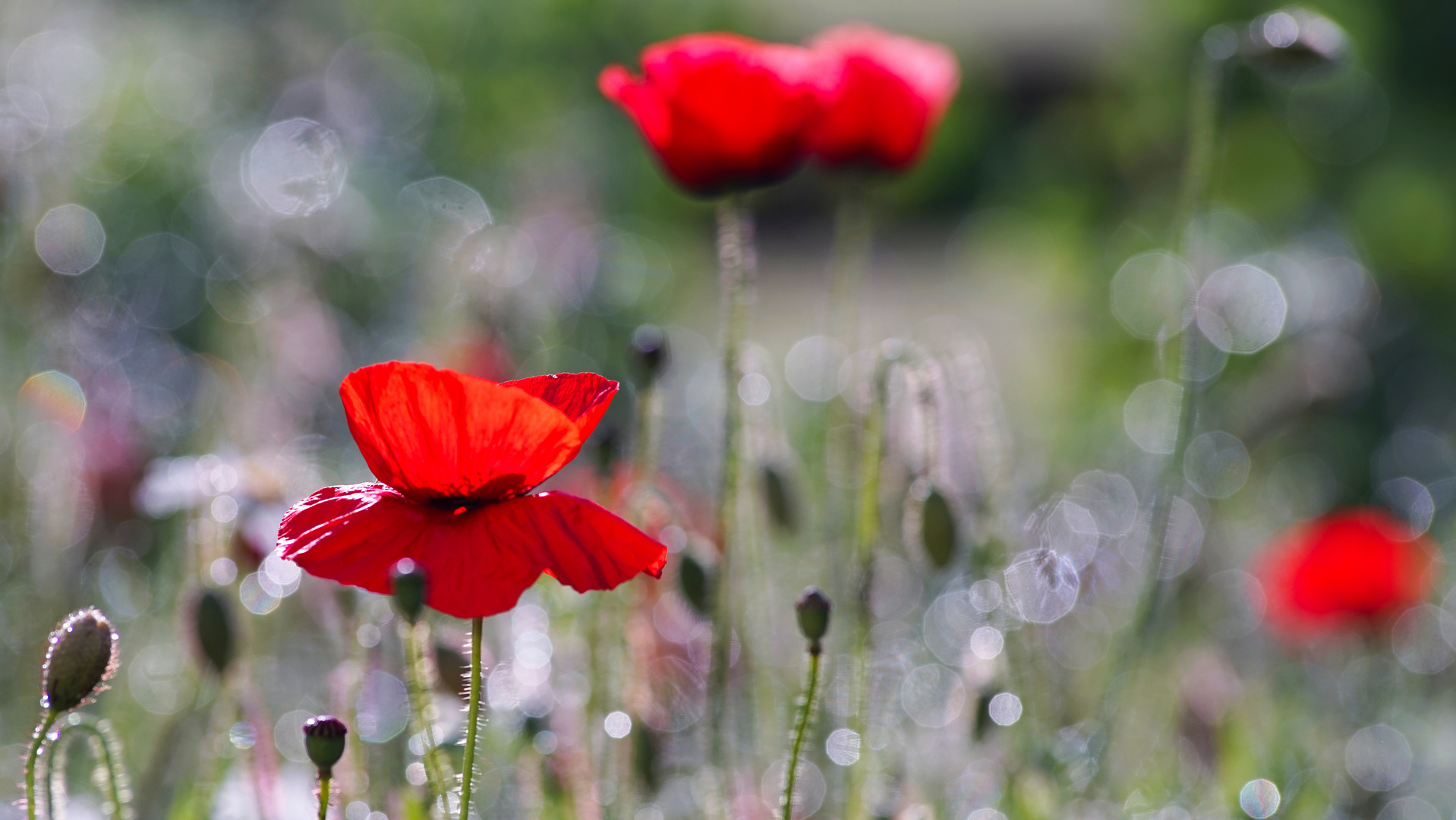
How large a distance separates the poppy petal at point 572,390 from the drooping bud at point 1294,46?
0.60m

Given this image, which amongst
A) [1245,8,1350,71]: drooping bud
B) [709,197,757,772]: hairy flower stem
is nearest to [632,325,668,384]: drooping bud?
[709,197,757,772]: hairy flower stem

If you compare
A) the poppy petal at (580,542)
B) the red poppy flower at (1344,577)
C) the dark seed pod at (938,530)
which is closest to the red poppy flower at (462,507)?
the poppy petal at (580,542)

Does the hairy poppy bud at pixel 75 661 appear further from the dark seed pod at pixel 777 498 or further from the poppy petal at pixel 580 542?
the dark seed pod at pixel 777 498

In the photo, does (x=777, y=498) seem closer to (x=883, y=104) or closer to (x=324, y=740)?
(x=883, y=104)

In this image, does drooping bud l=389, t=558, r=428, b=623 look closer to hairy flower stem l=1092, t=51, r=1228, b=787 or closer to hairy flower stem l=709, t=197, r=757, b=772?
hairy flower stem l=709, t=197, r=757, b=772

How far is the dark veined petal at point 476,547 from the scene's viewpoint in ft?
1.82

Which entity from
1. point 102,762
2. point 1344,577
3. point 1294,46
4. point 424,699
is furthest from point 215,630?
point 1344,577

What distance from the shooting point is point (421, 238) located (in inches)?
104

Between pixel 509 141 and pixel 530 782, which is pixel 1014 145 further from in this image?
pixel 530 782

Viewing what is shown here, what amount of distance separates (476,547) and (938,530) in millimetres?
404

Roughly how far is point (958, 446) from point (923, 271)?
15.2ft

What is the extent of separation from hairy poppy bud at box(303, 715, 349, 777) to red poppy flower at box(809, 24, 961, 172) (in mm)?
636

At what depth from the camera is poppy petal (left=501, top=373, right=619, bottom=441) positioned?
63cm

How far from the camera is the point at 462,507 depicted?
63cm
